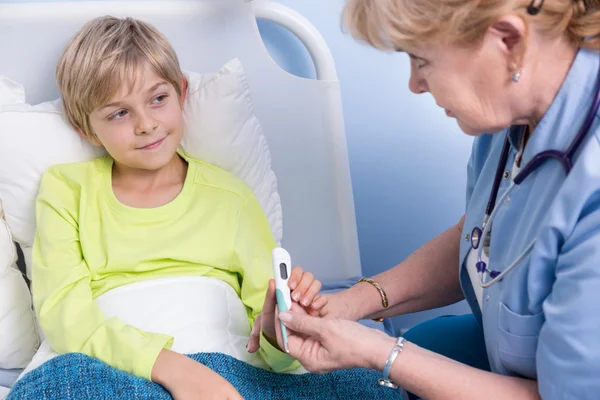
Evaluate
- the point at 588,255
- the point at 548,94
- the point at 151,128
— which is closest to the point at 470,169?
the point at 548,94

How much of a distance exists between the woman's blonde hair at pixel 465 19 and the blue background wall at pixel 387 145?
0.82 metres

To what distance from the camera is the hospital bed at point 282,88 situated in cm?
162

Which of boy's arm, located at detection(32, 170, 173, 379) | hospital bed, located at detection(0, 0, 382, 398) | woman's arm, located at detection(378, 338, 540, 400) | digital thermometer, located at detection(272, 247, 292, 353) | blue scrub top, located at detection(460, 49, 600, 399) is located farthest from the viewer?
hospital bed, located at detection(0, 0, 382, 398)

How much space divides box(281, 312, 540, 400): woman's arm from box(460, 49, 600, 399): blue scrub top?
0.06 meters

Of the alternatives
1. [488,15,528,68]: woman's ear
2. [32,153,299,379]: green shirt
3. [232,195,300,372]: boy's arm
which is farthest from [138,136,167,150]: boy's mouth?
[488,15,528,68]: woman's ear

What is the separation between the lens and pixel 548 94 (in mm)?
989

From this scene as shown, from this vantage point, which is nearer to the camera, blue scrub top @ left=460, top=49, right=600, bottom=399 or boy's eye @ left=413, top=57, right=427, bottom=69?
blue scrub top @ left=460, top=49, right=600, bottom=399

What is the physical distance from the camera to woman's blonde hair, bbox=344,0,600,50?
0.91 metres

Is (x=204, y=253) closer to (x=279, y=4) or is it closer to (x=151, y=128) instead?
(x=151, y=128)

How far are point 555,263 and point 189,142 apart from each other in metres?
0.86

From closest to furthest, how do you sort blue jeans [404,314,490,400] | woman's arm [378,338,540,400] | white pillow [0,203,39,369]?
1. woman's arm [378,338,540,400]
2. blue jeans [404,314,490,400]
3. white pillow [0,203,39,369]

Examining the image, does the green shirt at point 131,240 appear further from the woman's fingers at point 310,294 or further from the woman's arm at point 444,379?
the woman's arm at point 444,379

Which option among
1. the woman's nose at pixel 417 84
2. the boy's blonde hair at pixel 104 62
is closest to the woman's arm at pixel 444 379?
the woman's nose at pixel 417 84

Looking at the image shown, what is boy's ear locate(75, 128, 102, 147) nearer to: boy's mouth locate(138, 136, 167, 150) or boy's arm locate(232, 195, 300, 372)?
boy's mouth locate(138, 136, 167, 150)
